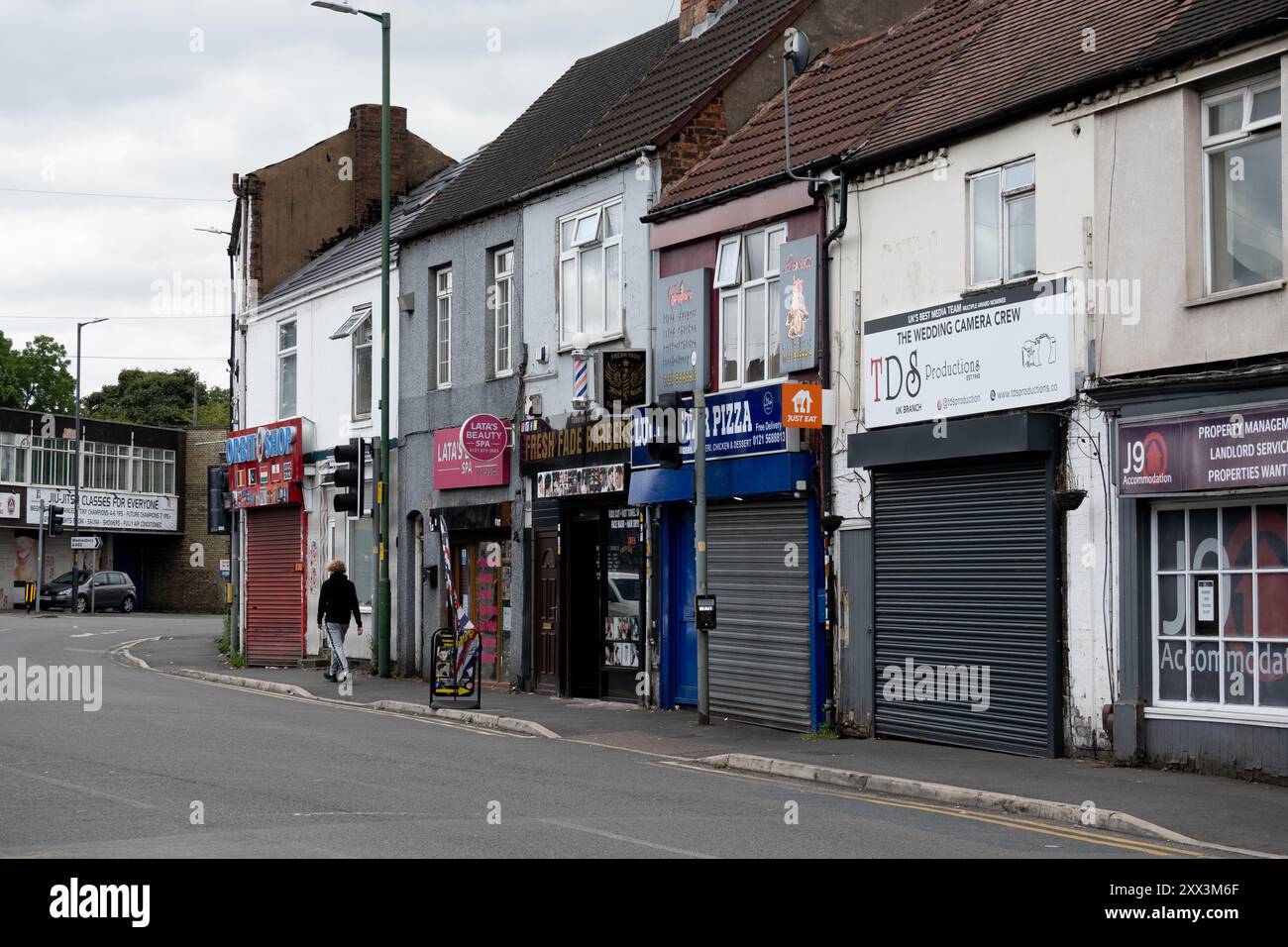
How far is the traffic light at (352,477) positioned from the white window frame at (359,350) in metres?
1.70

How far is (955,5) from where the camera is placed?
21078 millimetres

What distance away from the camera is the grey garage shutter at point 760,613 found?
61.0 ft

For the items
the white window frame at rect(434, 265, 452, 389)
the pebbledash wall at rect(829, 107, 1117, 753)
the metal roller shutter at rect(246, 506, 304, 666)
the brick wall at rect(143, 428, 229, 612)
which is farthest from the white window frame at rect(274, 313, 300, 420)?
the brick wall at rect(143, 428, 229, 612)

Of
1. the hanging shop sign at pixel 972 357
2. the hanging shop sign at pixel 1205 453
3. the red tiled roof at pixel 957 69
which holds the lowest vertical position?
the hanging shop sign at pixel 1205 453

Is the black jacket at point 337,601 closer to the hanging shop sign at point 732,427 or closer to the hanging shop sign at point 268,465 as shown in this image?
the hanging shop sign at point 732,427

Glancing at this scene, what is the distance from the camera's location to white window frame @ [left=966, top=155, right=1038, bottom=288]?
51.6 feet

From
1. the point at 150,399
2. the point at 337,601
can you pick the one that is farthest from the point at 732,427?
the point at 150,399

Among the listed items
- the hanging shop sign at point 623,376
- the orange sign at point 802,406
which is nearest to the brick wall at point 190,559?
the hanging shop sign at point 623,376

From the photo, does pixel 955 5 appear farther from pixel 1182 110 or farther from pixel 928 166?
pixel 1182 110

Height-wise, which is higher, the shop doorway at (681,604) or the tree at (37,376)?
the tree at (37,376)

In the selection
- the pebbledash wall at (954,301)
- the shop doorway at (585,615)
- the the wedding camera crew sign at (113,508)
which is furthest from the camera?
the the wedding camera crew sign at (113,508)

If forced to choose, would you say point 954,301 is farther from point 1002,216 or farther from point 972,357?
point 1002,216

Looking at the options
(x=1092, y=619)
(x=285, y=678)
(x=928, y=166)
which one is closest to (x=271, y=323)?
(x=285, y=678)
